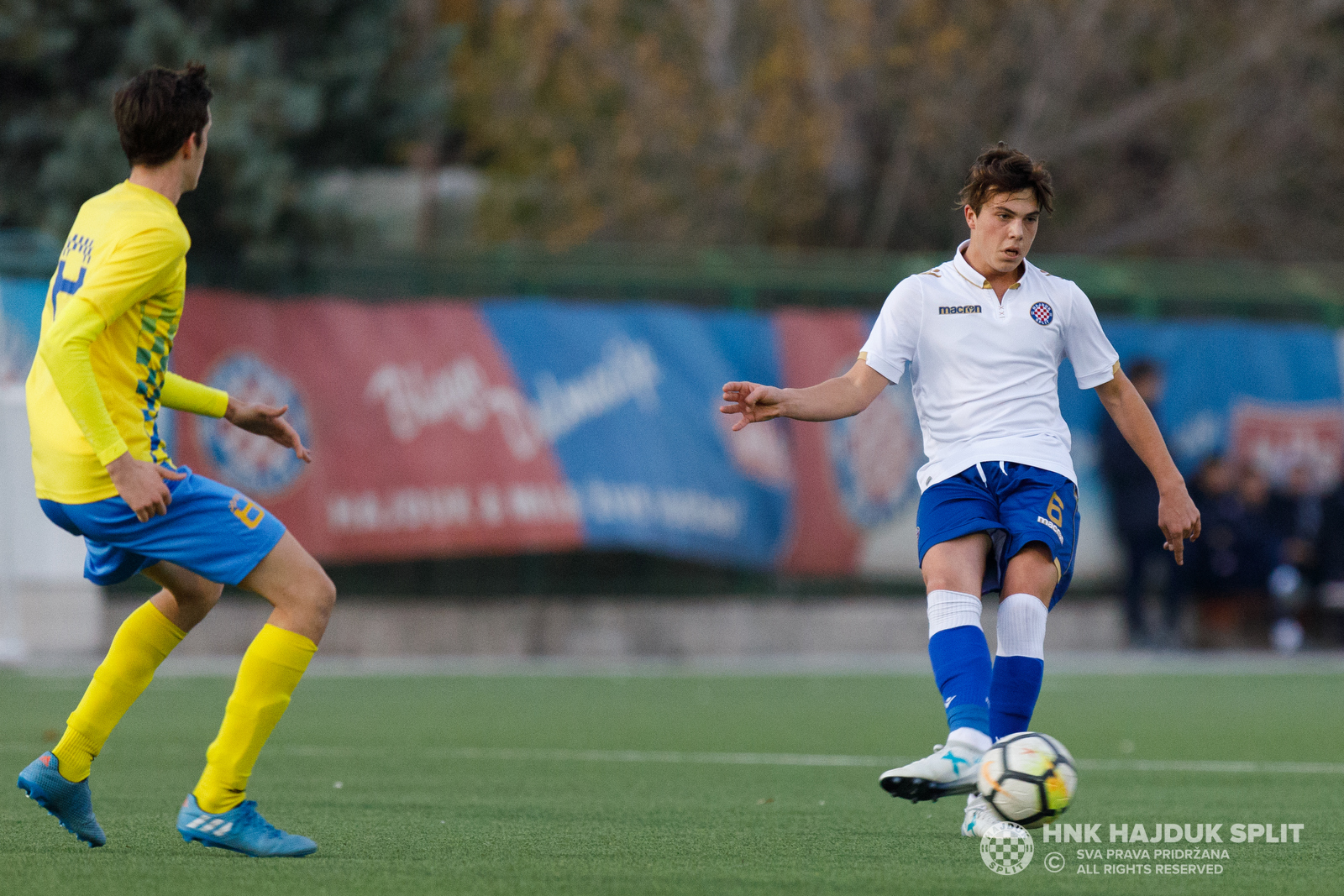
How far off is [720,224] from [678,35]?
2.48 meters

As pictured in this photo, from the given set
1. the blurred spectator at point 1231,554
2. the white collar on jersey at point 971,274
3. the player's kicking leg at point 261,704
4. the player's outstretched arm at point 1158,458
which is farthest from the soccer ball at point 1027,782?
the blurred spectator at point 1231,554

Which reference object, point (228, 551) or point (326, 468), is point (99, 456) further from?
point (326, 468)

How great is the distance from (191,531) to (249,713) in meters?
0.53

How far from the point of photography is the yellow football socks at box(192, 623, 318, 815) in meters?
5.27

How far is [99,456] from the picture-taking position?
5.06m

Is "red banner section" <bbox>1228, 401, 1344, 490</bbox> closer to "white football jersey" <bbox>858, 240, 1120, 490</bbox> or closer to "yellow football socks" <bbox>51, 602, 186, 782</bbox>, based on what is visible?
"white football jersey" <bbox>858, 240, 1120, 490</bbox>

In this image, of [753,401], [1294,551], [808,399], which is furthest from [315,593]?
[1294,551]

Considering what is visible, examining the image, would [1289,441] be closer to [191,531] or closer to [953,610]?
[953,610]

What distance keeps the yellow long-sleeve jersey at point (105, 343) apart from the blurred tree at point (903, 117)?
17.9m

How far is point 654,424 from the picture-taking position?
15.7 metres

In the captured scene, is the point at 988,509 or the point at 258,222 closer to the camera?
the point at 988,509

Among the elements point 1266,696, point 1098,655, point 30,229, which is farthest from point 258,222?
point 1266,696

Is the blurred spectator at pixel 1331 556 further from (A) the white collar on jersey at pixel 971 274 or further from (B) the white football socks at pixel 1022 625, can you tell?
(B) the white football socks at pixel 1022 625

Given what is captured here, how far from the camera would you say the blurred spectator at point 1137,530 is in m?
16.1
